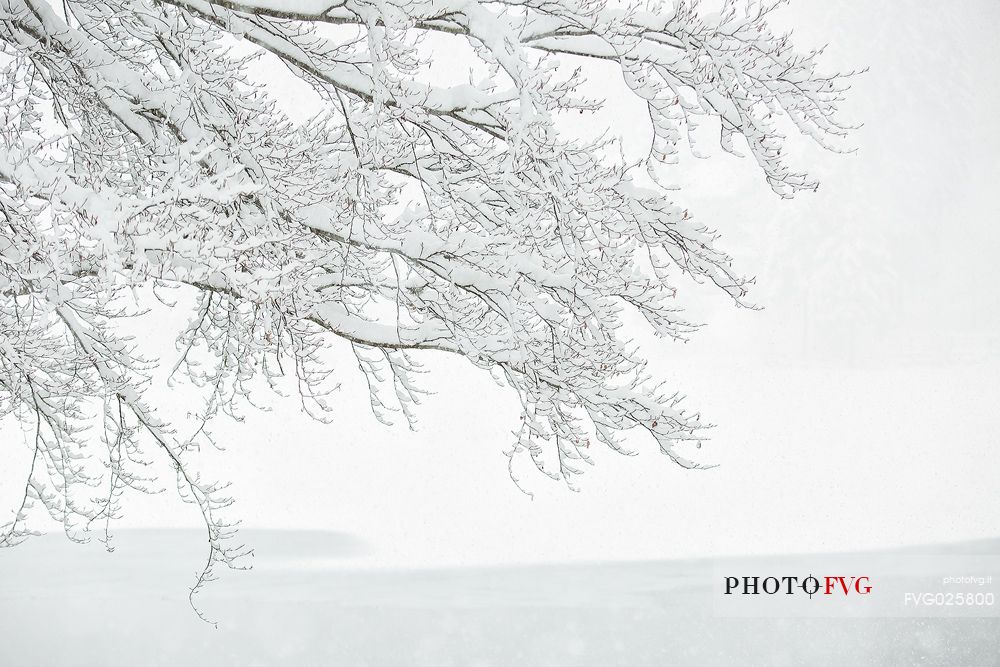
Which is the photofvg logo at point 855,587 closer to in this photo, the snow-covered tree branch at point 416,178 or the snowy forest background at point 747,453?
the snowy forest background at point 747,453

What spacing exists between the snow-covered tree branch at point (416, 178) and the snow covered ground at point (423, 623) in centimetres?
489

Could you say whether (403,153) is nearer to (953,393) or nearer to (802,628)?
(802,628)

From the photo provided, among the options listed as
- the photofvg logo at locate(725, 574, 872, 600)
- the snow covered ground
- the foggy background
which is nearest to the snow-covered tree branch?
the snow covered ground

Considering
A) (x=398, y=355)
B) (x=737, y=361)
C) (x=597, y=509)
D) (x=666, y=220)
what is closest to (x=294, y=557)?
(x=597, y=509)

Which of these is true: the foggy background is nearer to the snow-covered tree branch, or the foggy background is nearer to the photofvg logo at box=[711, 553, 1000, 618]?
the photofvg logo at box=[711, 553, 1000, 618]

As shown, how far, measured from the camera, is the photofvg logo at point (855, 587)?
12062mm

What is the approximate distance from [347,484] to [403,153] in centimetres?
1755

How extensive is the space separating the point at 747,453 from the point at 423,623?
16.6 meters

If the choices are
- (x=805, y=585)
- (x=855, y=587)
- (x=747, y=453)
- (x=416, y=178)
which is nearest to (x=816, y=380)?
(x=747, y=453)

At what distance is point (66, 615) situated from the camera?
11.2m

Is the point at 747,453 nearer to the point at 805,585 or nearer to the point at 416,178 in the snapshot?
the point at 805,585

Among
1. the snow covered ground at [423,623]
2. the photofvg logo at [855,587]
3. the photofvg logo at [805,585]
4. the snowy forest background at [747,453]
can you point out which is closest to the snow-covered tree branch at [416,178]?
the snowy forest background at [747,453]

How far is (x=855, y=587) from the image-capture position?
518 inches

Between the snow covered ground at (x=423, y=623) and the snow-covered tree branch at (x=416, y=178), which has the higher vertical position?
the snow-covered tree branch at (x=416, y=178)
